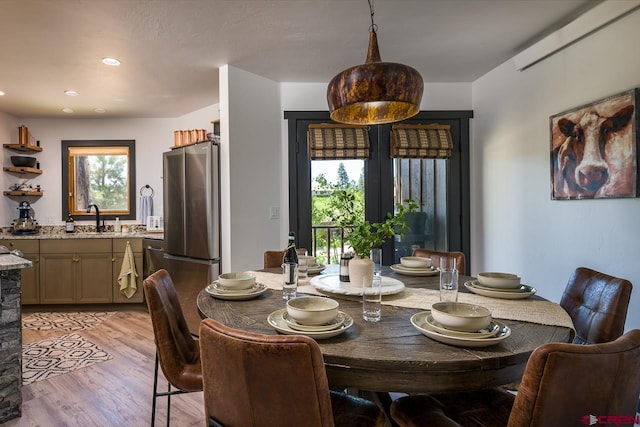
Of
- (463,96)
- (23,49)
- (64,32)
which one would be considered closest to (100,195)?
(23,49)

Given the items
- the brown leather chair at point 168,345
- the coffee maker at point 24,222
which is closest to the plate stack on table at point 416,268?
the brown leather chair at point 168,345

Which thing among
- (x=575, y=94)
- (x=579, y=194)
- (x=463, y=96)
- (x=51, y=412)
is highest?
(x=463, y=96)

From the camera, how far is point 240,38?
256 cm

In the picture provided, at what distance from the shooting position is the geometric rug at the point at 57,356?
2584 mm

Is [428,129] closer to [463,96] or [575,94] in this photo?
[463,96]

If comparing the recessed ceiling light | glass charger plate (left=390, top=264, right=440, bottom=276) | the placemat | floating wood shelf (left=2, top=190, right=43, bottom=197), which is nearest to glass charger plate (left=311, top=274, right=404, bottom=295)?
the placemat

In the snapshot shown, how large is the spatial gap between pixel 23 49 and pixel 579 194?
424 cm

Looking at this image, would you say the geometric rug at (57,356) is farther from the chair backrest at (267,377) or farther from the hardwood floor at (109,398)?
the chair backrest at (267,377)

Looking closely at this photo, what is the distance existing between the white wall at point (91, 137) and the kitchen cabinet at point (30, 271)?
2.18ft

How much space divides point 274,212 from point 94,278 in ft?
8.16

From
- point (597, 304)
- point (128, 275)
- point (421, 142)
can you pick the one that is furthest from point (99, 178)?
point (597, 304)

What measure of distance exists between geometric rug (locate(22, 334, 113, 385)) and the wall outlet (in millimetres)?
1821

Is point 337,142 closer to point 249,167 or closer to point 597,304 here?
point 249,167

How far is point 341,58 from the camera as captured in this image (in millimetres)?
2945
